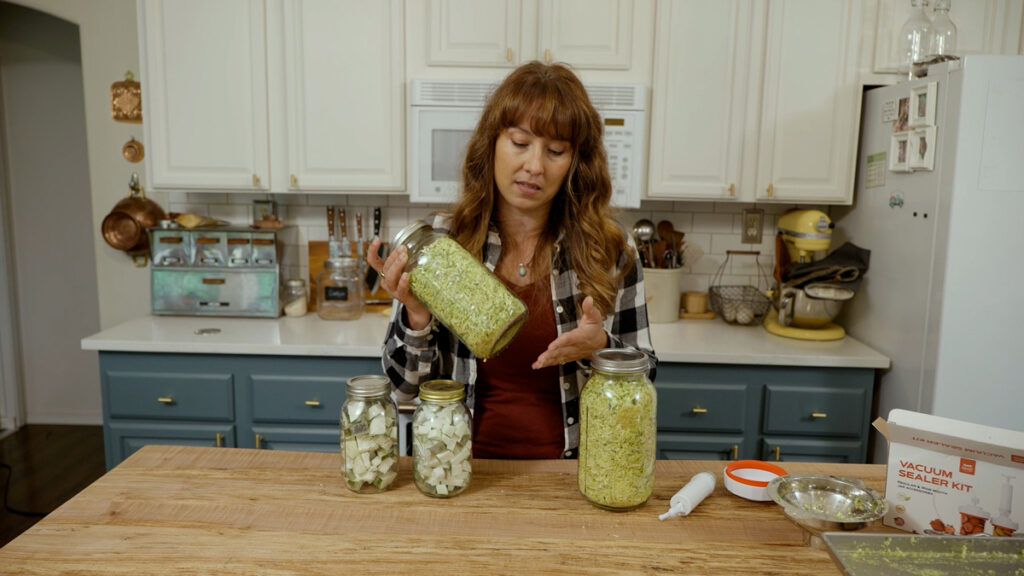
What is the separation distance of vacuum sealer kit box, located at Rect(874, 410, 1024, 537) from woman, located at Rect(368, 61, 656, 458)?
0.48 metres

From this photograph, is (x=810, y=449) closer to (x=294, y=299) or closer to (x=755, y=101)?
(x=755, y=101)

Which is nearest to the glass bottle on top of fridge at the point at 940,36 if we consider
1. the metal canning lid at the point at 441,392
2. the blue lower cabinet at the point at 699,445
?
the blue lower cabinet at the point at 699,445

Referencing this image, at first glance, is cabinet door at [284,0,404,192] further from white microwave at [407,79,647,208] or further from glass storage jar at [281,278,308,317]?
glass storage jar at [281,278,308,317]

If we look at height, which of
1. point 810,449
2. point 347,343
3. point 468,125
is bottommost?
point 810,449

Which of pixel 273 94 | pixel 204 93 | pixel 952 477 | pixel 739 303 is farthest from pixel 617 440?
pixel 204 93

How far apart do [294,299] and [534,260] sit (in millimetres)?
1721

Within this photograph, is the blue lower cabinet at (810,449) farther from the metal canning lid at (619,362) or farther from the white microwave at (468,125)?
the metal canning lid at (619,362)

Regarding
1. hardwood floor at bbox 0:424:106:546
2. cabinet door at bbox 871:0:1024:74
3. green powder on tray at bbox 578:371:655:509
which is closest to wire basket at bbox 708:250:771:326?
cabinet door at bbox 871:0:1024:74

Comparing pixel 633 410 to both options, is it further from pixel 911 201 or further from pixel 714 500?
pixel 911 201

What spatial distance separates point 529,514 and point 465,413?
7.6 inches

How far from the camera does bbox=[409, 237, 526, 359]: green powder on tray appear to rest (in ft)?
3.66

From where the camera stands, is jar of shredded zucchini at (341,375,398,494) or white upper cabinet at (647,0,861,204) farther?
white upper cabinet at (647,0,861,204)

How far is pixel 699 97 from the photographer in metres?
2.69

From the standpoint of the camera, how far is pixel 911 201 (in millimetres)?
2350
